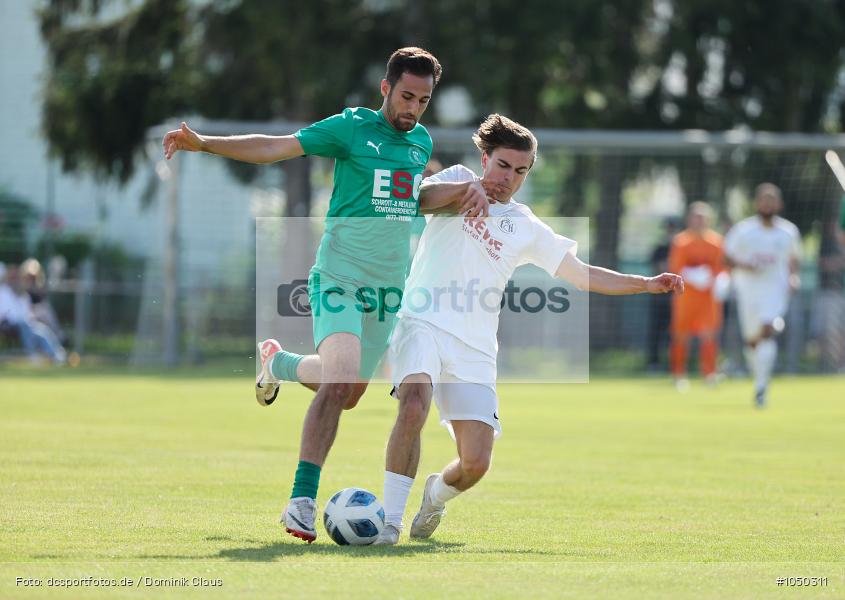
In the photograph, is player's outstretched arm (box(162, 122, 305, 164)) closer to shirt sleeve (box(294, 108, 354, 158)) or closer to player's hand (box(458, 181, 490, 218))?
shirt sleeve (box(294, 108, 354, 158))

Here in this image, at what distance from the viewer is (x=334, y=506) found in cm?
669

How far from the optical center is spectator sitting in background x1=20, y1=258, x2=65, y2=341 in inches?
980

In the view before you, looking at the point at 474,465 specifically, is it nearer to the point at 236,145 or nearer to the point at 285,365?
the point at 285,365

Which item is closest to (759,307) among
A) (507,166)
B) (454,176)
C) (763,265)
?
(763,265)

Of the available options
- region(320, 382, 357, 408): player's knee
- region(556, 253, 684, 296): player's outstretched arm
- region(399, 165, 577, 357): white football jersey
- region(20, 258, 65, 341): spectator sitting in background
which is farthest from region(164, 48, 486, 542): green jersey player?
region(20, 258, 65, 341): spectator sitting in background

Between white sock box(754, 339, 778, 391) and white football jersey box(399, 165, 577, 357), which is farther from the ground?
white football jersey box(399, 165, 577, 357)

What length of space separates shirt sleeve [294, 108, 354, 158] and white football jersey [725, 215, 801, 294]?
12113 mm

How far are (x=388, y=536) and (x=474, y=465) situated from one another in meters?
0.55

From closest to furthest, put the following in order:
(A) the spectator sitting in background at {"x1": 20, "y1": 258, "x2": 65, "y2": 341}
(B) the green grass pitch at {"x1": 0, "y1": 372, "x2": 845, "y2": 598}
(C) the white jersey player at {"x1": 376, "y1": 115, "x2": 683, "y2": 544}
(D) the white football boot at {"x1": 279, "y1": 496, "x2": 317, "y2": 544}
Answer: (B) the green grass pitch at {"x1": 0, "y1": 372, "x2": 845, "y2": 598}, (D) the white football boot at {"x1": 279, "y1": 496, "x2": 317, "y2": 544}, (C) the white jersey player at {"x1": 376, "y1": 115, "x2": 683, "y2": 544}, (A) the spectator sitting in background at {"x1": 20, "y1": 258, "x2": 65, "y2": 341}

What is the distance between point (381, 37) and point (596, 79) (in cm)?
426

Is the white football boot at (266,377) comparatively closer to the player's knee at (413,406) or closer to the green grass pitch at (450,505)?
the green grass pitch at (450,505)

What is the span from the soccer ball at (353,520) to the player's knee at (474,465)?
52cm

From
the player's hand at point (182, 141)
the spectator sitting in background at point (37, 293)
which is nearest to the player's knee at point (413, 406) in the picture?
the player's hand at point (182, 141)

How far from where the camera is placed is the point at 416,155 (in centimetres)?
741
